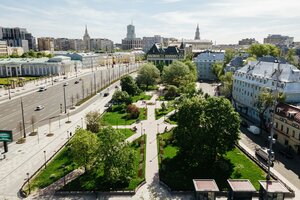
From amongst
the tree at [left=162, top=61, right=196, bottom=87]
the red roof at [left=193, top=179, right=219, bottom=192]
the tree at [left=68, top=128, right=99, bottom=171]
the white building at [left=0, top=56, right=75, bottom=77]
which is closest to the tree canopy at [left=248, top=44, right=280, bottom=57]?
the tree at [left=162, top=61, right=196, bottom=87]

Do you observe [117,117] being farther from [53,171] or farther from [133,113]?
[53,171]

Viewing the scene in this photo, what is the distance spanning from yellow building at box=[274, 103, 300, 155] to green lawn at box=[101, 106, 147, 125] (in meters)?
32.3

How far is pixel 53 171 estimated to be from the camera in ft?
142

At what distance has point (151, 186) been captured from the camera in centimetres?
3903

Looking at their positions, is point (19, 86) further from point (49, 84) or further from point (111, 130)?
point (111, 130)

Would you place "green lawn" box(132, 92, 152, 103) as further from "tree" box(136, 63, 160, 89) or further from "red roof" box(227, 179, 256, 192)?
"red roof" box(227, 179, 256, 192)

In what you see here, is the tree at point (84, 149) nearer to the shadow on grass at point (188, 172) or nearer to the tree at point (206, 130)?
the shadow on grass at point (188, 172)

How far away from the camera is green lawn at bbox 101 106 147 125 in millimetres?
69000

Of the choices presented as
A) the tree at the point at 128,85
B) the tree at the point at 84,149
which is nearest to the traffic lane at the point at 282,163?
the tree at the point at 84,149

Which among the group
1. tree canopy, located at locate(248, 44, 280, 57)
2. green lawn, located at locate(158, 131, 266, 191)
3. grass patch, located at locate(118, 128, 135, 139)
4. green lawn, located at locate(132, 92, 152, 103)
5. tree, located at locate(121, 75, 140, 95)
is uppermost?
tree canopy, located at locate(248, 44, 280, 57)

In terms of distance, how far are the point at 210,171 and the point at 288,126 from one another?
71.5ft

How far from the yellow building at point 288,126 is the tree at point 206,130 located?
15.3 metres

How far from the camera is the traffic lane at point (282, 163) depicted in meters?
42.0

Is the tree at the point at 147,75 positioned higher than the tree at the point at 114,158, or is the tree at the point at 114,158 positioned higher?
the tree at the point at 147,75
